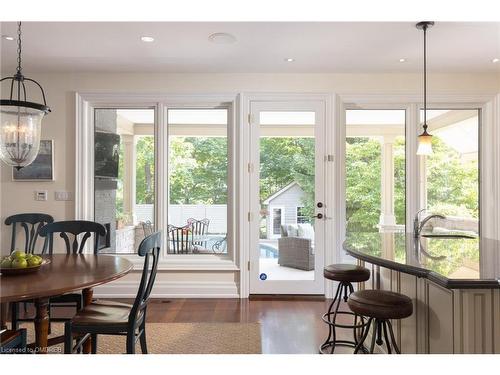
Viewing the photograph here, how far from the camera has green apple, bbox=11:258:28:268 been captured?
6.85 feet

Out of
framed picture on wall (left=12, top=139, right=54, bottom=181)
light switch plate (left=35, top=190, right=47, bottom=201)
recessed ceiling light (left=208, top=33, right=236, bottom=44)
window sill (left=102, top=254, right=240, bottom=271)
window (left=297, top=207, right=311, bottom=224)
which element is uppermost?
recessed ceiling light (left=208, top=33, right=236, bottom=44)

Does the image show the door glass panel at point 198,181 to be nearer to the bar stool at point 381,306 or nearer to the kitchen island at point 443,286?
the kitchen island at point 443,286

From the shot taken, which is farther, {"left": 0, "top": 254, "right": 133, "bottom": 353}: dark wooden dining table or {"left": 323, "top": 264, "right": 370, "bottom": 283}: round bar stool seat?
{"left": 323, "top": 264, "right": 370, "bottom": 283}: round bar stool seat

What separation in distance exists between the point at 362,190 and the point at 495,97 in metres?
1.78

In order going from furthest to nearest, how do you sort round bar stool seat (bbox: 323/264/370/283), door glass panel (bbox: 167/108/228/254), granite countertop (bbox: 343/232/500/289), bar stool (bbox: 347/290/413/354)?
door glass panel (bbox: 167/108/228/254)
round bar stool seat (bbox: 323/264/370/283)
bar stool (bbox: 347/290/413/354)
granite countertop (bbox: 343/232/500/289)

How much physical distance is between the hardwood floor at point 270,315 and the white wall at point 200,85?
0.33 m

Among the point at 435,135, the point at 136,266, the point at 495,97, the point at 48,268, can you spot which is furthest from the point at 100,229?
the point at 495,97

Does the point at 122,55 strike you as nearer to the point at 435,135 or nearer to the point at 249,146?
the point at 249,146

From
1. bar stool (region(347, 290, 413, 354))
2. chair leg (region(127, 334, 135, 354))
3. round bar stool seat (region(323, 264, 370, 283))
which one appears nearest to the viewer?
bar stool (region(347, 290, 413, 354))

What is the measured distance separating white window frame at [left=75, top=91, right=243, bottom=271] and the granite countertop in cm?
170

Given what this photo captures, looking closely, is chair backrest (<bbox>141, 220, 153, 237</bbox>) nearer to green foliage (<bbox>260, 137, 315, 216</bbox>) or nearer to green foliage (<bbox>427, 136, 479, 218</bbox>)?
green foliage (<bbox>260, 137, 315, 216</bbox>)

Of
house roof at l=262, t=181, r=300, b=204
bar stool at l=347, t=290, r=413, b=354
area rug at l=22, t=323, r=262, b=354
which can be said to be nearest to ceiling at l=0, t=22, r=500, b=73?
house roof at l=262, t=181, r=300, b=204

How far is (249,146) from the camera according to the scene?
4.21 metres

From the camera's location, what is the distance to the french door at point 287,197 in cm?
421
